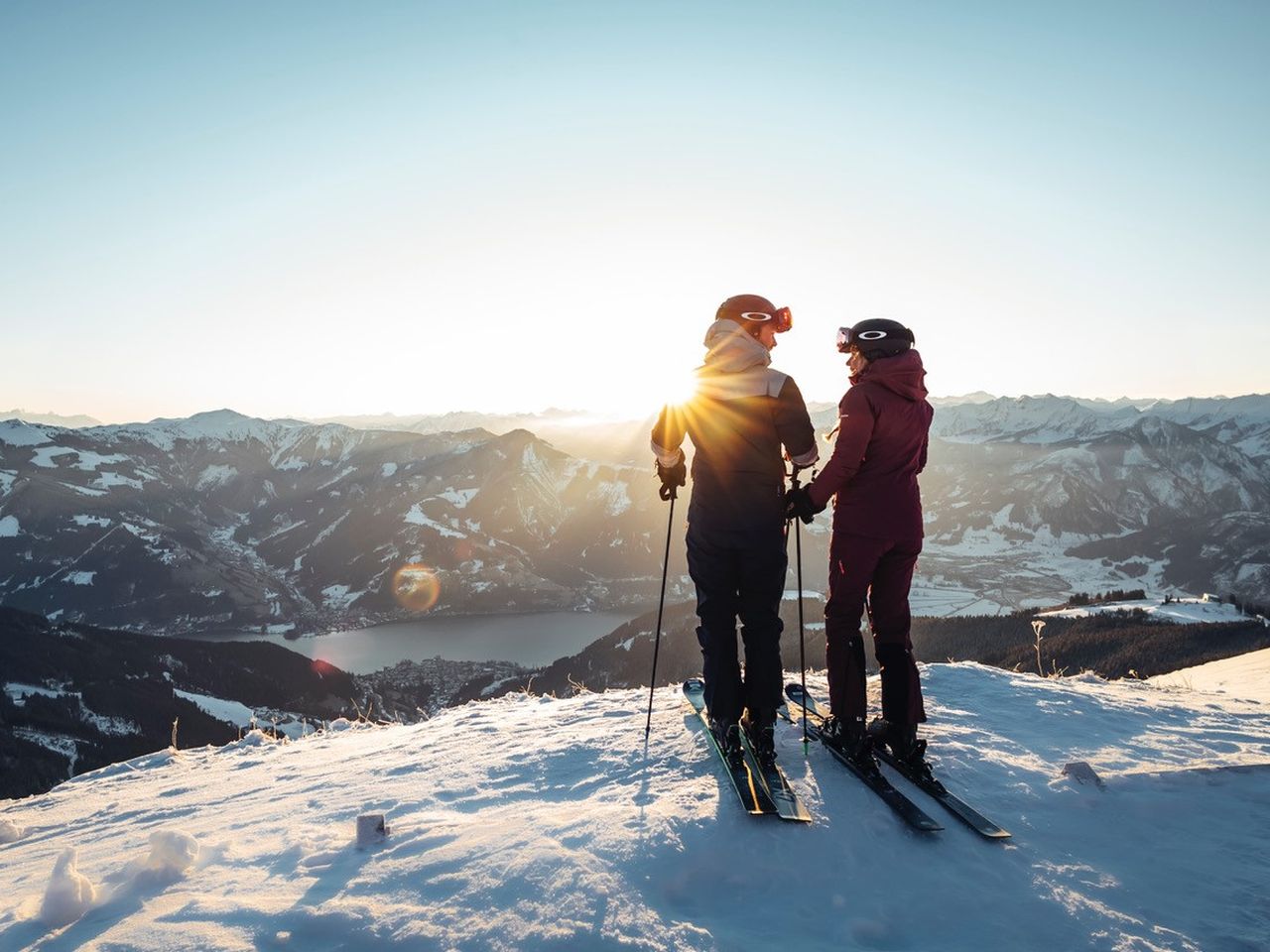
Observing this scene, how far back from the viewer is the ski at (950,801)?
4.02 metres

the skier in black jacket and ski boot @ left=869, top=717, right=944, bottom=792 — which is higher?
the skier in black jacket

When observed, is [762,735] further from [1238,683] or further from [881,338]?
[1238,683]

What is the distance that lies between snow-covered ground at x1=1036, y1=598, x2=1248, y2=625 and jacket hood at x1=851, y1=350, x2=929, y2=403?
3709 inches

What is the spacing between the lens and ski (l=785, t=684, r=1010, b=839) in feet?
13.2

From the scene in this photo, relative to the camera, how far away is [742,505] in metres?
5.54

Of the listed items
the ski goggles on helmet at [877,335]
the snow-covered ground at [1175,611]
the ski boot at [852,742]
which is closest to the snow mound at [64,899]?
the ski boot at [852,742]

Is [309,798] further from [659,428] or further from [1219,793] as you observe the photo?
[1219,793]

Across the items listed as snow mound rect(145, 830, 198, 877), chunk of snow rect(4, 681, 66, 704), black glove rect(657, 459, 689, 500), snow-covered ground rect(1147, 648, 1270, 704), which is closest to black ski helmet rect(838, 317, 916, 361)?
black glove rect(657, 459, 689, 500)

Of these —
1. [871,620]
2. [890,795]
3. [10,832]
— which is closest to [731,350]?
[871,620]

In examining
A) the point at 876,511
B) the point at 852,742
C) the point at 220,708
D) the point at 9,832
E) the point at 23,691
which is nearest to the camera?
the point at 852,742

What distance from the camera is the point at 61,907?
3145mm

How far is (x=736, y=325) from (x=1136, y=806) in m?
4.44

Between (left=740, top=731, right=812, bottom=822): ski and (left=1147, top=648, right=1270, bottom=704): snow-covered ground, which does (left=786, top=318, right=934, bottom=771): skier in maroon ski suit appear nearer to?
(left=740, top=731, right=812, bottom=822): ski

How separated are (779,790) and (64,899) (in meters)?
3.89
